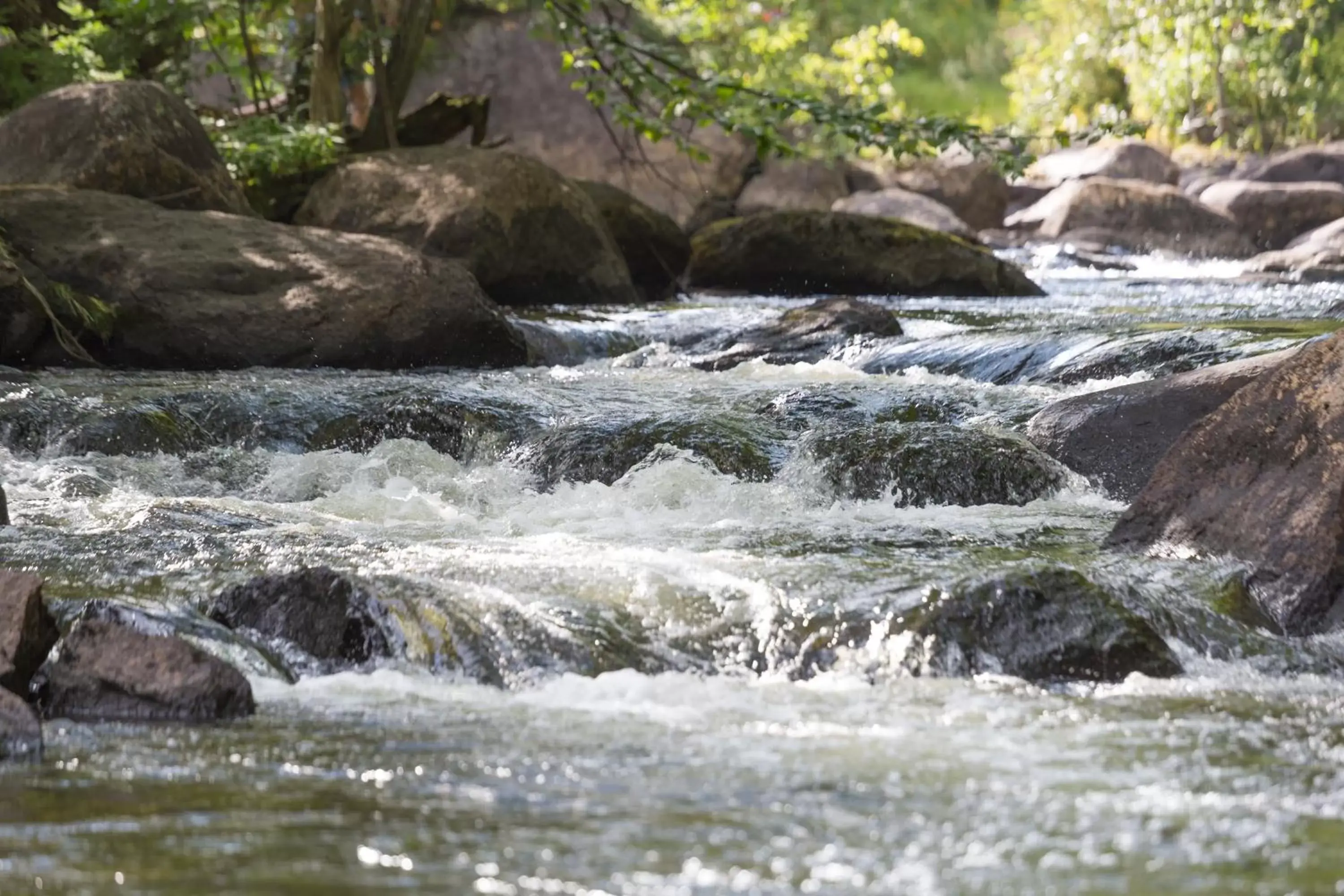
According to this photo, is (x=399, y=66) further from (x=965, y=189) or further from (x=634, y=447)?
(x=965, y=189)

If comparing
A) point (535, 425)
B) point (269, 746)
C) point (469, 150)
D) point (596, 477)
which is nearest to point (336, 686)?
point (269, 746)

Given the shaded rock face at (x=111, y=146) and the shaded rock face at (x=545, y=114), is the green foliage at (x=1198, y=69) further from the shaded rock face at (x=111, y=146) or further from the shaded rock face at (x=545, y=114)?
the shaded rock face at (x=111, y=146)

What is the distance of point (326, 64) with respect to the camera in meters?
12.8

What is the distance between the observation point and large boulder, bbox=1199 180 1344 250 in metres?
16.9

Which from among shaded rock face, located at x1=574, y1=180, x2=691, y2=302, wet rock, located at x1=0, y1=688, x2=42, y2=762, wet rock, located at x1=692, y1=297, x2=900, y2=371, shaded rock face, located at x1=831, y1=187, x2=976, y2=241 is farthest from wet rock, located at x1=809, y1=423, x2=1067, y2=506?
shaded rock face, located at x1=831, y1=187, x2=976, y2=241

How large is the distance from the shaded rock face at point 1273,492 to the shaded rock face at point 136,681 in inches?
103

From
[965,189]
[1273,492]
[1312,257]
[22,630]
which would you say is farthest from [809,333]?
[965,189]

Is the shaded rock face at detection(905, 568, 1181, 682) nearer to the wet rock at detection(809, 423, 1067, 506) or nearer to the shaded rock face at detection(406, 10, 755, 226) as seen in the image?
the wet rock at detection(809, 423, 1067, 506)

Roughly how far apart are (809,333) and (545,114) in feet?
35.5

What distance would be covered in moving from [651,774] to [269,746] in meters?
0.76

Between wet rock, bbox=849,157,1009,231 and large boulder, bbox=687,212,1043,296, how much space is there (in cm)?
714

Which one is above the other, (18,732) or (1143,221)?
(1143,221)

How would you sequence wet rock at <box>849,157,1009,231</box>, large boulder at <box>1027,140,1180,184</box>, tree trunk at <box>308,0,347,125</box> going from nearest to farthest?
tree trunk at <box>308,0,347,125</box> → wet rock at <box>849,157,1009,231</box> → large boulder at <box>1027,140,1180,184</box>

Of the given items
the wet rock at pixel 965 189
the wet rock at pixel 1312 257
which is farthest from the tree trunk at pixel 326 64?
the wet rock at pixel 965 189
